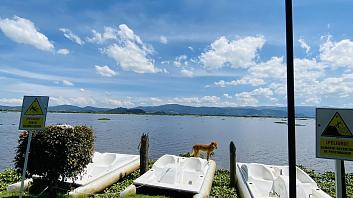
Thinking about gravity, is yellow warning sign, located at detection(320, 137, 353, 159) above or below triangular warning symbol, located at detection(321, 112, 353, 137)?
below

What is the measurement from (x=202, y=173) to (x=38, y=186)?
20.8 feet

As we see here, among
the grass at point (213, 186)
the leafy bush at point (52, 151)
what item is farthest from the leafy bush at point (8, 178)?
the leafy bush at point (52, 151)

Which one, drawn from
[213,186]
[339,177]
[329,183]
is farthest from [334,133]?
[329,183]

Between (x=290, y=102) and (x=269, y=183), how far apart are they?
25.9 feet

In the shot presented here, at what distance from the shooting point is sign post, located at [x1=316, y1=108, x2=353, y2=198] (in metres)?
4.25

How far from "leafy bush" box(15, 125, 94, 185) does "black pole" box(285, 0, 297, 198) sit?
655cm

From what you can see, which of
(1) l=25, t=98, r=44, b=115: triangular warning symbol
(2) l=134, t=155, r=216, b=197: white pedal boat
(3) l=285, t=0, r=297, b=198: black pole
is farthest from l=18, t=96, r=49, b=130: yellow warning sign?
(3) l=285, t=0, r=297, b=198: black pole

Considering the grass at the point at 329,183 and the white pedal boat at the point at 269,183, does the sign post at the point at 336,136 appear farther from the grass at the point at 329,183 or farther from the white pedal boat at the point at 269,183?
the grass at the point at 329,183

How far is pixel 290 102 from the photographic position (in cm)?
453

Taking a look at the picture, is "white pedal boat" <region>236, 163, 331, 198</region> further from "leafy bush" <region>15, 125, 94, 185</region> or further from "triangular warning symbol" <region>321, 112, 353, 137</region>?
"leafy bush" <region>15, 125, 94, 185</region>

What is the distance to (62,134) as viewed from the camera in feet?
28.7

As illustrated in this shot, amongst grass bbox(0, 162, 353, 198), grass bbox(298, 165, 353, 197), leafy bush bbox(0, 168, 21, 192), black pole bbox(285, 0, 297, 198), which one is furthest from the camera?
grass bbox(298, 165, 353, 197)

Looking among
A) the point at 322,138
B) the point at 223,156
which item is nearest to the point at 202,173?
the point at 322,138

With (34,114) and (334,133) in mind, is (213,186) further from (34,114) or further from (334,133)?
(334,133)
